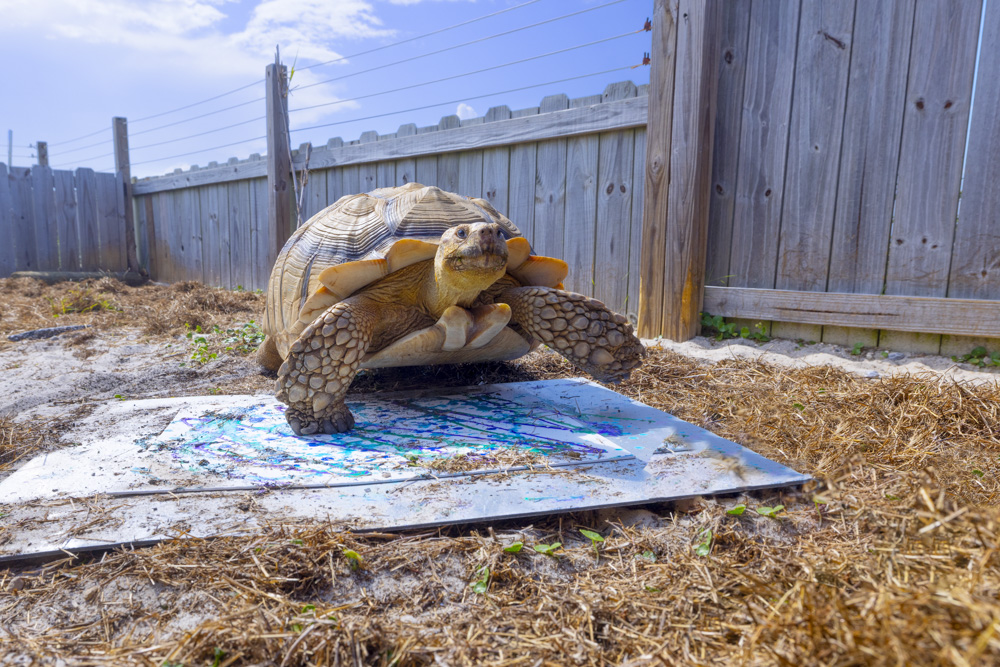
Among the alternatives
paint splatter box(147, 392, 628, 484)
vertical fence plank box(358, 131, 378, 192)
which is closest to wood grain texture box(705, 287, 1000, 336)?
paint splatter box(147, 392, 628, 484)

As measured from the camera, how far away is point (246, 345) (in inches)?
176

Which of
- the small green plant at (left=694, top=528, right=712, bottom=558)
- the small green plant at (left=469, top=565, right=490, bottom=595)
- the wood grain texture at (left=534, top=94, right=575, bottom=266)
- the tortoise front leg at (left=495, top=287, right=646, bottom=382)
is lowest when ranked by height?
the small green plant at (left=469, top=565, right=490, bottom=595)

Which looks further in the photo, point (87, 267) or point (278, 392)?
point (87, 267)

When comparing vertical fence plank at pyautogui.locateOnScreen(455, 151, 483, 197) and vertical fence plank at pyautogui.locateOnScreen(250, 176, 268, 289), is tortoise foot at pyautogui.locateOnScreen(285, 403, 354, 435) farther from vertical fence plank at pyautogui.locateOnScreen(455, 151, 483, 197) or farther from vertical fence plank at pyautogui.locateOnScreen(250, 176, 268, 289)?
vertical fence plank at pyautogui.locateOnScreen(250, 176, 268, 289)

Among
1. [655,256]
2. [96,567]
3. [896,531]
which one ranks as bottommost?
[96,567]

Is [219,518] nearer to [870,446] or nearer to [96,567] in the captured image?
[96,567]

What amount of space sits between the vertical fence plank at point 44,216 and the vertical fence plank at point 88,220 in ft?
1.04

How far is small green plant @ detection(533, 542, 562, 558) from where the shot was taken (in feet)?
4.91

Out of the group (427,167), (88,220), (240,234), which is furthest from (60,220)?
(427,167)

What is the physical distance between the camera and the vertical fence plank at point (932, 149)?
3135mm

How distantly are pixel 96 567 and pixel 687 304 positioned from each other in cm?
344

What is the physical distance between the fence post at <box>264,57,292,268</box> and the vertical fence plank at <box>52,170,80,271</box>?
15.3 feet

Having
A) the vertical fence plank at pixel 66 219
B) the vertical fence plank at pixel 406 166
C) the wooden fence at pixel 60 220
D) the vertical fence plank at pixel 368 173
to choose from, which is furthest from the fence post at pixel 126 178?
the vertical fence plank at pixel 406 166

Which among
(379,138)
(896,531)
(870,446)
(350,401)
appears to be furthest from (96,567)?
(379,138)
